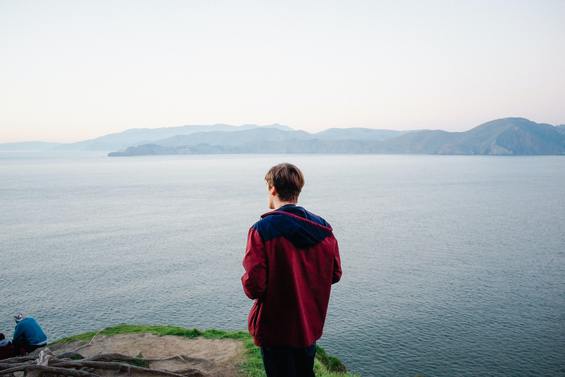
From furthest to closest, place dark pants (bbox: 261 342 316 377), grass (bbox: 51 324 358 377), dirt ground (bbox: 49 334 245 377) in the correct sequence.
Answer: grass (bbox: 51 324 358 377) < dirt ground (bbox: 49 334 245 377) < dark pants (bbox: 261 342 316 377)

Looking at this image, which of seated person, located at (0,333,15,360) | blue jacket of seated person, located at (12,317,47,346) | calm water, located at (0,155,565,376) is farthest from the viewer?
calm water, located at (0,155,565,376)

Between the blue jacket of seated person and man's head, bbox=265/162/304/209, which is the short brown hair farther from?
the blue jacket of seated person

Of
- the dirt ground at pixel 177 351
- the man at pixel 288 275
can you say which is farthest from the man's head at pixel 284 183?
the dirt ground at pixel 177 351

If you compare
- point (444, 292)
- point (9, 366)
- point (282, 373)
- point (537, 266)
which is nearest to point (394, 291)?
point (444, 292)

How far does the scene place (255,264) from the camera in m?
3.54

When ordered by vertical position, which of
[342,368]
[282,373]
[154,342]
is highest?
[282,373]

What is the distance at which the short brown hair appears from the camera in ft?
12.3

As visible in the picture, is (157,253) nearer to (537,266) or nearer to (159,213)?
(159,213)

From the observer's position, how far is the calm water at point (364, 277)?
24.3 meters

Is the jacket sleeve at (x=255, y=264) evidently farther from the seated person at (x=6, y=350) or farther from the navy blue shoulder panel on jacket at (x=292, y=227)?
the seated person at (x=6, y=350)

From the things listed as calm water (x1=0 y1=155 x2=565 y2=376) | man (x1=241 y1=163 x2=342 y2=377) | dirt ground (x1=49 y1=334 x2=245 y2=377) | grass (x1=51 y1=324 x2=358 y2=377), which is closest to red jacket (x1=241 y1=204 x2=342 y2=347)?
man (x1=241 y1=163 x2=342 y2=377)

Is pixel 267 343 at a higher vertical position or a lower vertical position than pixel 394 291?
higher

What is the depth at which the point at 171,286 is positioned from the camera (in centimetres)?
3456

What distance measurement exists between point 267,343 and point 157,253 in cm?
4431
